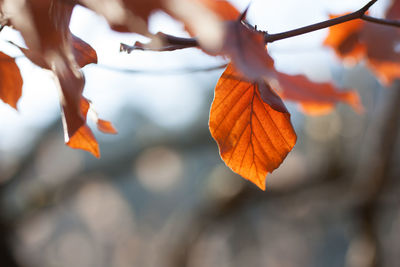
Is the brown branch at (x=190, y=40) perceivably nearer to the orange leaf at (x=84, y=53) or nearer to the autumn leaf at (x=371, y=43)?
the orange leaf at (x=84, y=53)

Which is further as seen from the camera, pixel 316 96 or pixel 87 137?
pixel 316 96

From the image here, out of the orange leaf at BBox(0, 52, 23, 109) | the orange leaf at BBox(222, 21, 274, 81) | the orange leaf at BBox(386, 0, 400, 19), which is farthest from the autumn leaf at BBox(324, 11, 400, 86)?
the orange leaf at BBox(0, 52, 23, 109)

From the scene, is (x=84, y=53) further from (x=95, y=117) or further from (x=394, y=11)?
(x=394, y=11)

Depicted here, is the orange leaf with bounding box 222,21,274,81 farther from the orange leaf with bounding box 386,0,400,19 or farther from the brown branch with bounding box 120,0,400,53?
the orange leaf with bounding box 386,0,400,19

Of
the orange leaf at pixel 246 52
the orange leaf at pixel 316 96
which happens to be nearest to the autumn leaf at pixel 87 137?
the orange leaf at pixel 246 52

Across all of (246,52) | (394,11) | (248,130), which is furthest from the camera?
(394,11)

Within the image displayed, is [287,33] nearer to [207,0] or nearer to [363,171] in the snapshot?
[207,0]

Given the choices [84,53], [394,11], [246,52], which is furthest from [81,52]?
[394,11]
